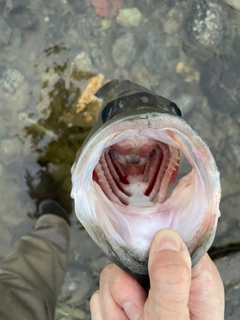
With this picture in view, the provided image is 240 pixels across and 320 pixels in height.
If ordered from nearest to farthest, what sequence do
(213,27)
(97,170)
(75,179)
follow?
1. (75,179)
2. (97,170)
3. (213,27)

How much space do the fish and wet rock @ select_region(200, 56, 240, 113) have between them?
1.47 metres

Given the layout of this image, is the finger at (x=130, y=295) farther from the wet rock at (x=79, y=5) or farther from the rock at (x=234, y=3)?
the rock at (x=234, y=3)

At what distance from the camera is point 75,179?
1601 mm

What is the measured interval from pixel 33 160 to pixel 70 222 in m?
0.69

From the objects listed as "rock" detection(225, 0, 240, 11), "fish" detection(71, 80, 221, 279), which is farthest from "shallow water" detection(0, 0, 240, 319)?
"fish" detection(71, 80, 221, 279)

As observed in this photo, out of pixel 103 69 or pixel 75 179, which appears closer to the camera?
pixel 75 179

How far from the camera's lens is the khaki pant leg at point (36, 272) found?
2.41 meters

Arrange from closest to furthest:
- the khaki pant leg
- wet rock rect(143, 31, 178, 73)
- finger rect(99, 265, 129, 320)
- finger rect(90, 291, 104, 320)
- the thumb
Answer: the thumb → finger rect(99, 265, 129, 320) → finger rect(90, 291, 104, 320) → the khaki pant leg → wet rock rect(143, 31, 178, 73)

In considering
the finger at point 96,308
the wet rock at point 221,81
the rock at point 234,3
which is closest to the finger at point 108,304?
the finger at point 96,308

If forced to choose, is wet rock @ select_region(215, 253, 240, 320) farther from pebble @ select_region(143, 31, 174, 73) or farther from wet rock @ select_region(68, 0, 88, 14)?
wet rock @ select_region(68, 0, 88, 14)

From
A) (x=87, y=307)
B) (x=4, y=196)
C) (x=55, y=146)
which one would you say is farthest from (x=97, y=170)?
(x=87, y=307)

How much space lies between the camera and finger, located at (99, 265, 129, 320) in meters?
1.84

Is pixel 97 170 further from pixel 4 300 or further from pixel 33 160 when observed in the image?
pixel 33 160

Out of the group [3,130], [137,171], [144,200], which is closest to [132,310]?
[144,200]
